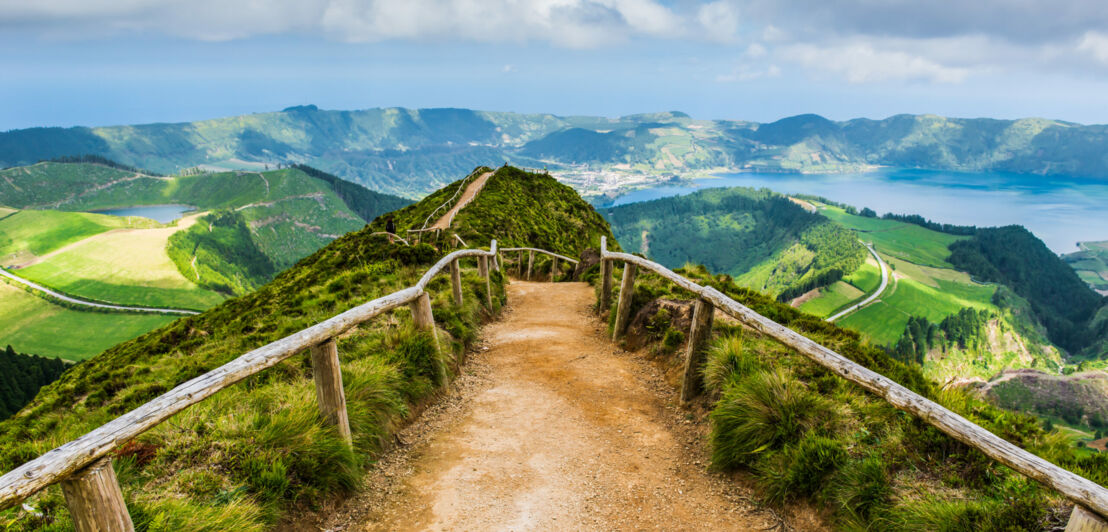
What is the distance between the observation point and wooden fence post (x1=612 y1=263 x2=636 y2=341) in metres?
8.63

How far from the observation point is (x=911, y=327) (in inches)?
4405

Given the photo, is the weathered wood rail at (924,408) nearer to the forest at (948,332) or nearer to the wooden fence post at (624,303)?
the wooden fence post at (624,303)

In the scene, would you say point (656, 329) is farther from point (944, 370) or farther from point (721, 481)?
point (944, 370)

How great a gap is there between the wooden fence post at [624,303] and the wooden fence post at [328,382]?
205 inches

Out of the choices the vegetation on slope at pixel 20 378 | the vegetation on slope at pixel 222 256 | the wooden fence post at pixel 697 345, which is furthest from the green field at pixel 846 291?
the vegetation on slope at pixel 222 256

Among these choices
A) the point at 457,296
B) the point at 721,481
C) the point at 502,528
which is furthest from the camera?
the point at 457,296

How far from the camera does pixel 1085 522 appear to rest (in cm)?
255

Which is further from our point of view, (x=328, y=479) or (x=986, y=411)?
(x=986, y=411)

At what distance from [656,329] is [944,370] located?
402 feet

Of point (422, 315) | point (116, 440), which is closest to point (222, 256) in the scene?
point (422, 315)

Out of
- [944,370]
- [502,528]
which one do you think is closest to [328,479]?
[502,528]

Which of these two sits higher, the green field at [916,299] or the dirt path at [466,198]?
the dirt path at [466,198]

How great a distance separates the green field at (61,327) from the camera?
106m

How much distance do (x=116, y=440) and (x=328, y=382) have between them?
1.81m
